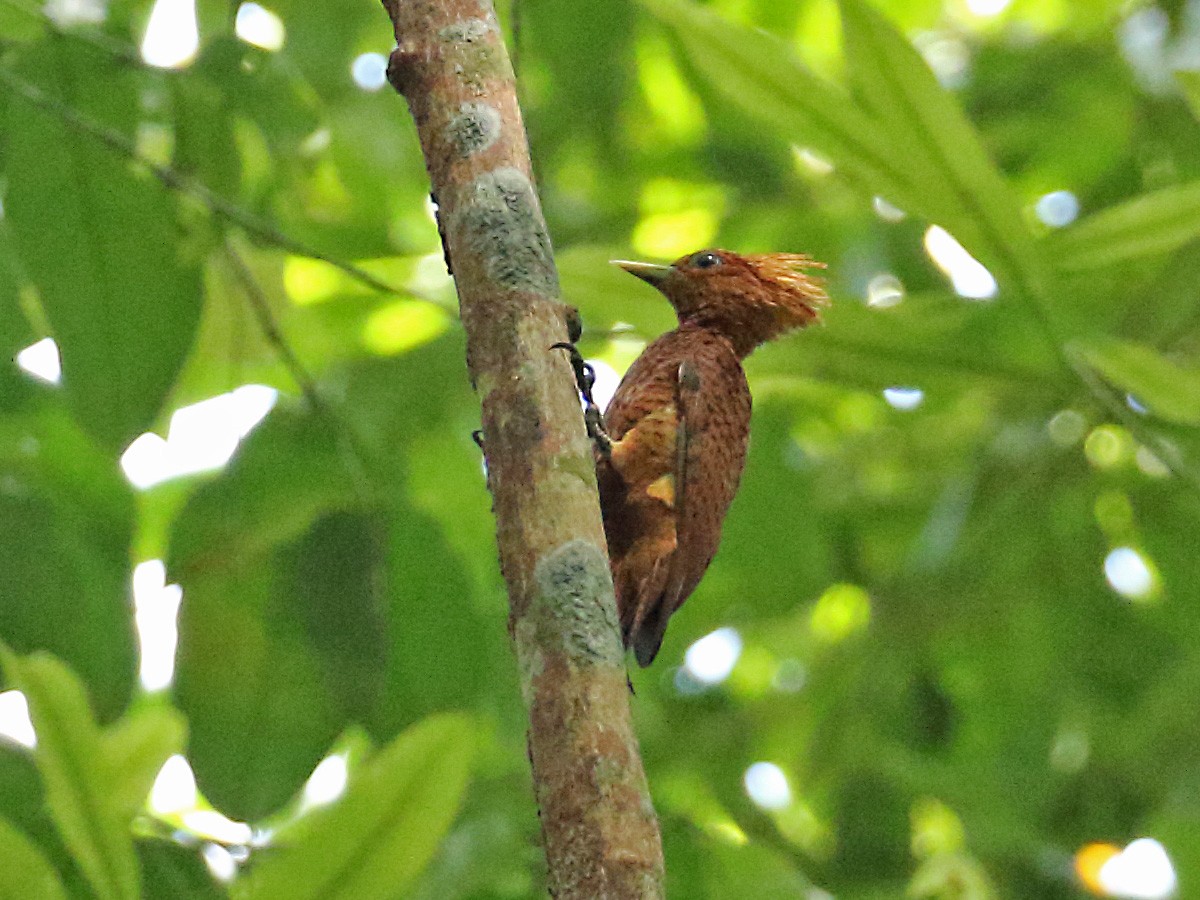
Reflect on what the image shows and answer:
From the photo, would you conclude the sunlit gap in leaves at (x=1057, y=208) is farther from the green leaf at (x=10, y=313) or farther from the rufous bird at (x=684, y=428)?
the green leaf at (x=10, y=313)

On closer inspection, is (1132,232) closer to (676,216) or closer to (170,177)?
(170,177)

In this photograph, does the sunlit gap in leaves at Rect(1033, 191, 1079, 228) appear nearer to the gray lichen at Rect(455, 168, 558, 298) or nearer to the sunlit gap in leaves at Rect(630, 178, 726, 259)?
the sunlit gap in leaves at Rect(630, 178, 726, 259)

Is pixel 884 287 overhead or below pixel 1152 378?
overhead

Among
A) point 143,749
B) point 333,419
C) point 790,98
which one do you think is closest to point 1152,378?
point 790,98

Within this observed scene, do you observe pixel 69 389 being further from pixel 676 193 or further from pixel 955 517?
pixel 676 193

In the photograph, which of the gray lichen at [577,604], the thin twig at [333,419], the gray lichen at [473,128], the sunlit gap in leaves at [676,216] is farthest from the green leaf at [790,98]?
the sunlit gap in leaves at [676,216]

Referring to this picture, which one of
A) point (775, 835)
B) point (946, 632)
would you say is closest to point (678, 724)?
point (775, 835)
